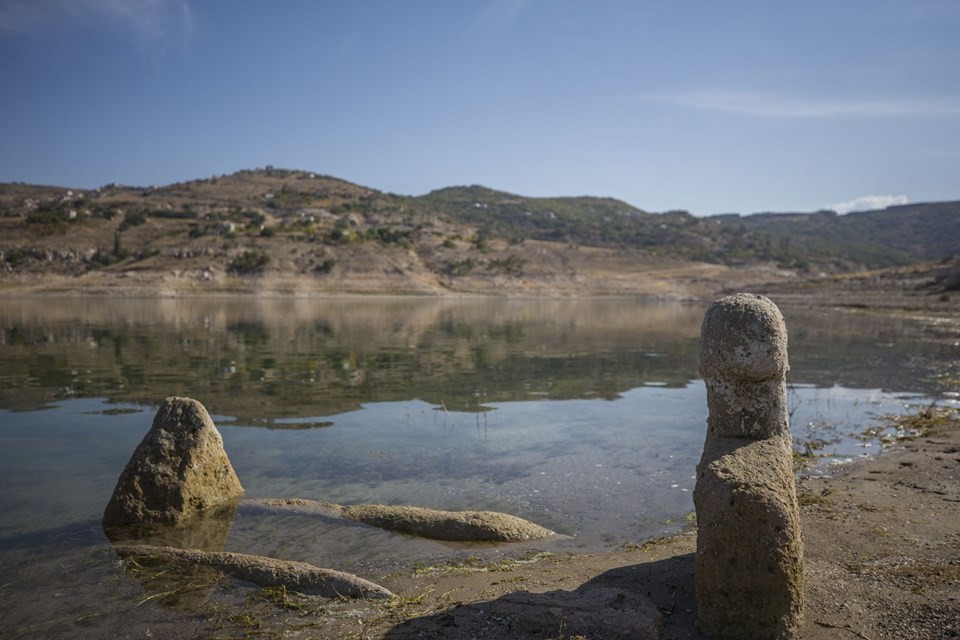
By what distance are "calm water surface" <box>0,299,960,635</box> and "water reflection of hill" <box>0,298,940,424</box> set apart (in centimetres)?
14

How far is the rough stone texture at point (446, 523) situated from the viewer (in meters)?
7.75

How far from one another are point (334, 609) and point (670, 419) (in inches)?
421

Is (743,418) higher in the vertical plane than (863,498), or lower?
higher

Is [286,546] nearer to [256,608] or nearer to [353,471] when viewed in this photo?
[256,608]

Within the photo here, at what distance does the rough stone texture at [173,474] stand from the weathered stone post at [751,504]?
20.0ft

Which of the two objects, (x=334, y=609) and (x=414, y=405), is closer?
(x=334, y=609)

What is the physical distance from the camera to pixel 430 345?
2902 cm

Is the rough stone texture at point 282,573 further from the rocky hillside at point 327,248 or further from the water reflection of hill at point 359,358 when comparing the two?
the rocky hillside at point 327,248

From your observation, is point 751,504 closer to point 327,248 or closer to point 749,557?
Answer: point 749,557

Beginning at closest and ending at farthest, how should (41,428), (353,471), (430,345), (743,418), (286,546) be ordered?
(743,418), (286,546), (353,471), (41,428), (430,345)

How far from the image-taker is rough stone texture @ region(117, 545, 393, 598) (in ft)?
19.8

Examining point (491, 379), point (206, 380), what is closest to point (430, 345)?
point (491, 379)

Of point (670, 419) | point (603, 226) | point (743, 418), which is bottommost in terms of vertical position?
point (670, 419)

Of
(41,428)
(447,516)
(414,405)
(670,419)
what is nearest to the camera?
(447,516)
